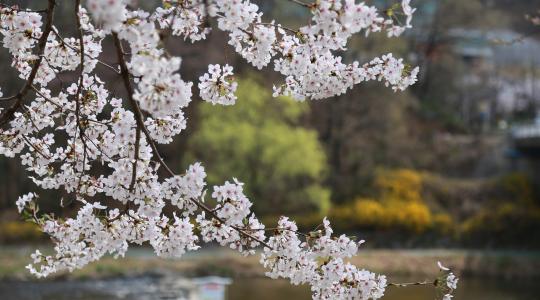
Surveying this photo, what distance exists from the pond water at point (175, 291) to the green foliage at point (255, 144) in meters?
3.99

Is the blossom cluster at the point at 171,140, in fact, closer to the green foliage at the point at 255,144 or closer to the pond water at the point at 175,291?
the pond water at the point at 175,291

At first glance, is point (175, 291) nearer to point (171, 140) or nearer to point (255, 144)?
point (255, 144)

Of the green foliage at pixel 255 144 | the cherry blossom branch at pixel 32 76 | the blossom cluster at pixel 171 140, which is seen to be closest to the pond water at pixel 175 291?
the green foliage at pixel 255 144

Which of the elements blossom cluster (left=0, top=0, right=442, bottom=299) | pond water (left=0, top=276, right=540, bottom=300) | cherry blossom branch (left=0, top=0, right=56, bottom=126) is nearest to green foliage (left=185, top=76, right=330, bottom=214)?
pond water (left=0, top=276, right=540, bottom=300)

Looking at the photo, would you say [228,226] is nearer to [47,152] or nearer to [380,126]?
[47,152]

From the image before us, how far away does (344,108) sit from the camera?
25609 millimetres

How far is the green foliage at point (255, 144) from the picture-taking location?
69.5 ft

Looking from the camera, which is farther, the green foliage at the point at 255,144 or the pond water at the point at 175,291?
the green foliage at the point at 255,144

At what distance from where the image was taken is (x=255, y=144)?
2142 centimetres

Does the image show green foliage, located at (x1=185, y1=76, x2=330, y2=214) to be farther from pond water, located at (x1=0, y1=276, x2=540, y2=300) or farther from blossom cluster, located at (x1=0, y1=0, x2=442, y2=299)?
blossom cluster, located at (x1=0, y1=0, x2=442, y2=299)

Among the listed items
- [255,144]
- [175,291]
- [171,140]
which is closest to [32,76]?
[171,140]

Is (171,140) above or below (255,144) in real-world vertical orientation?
below

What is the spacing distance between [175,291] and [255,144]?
21.6ft

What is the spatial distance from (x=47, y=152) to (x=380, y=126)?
2195cm
